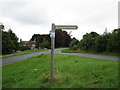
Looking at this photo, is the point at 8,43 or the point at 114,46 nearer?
the point at 114,46

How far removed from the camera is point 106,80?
14.8ft

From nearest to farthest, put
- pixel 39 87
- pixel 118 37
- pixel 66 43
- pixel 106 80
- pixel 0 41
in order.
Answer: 1. pixel 39 87
2. pixel 106 80
3. pixel 118 37
4. pixel 0 41
5. pixel 66 43

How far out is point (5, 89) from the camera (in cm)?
440

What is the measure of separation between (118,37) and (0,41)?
31.9m

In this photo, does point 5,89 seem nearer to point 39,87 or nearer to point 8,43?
point 39,87

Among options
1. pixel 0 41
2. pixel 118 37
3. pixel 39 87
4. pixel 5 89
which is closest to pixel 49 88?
pixel 39 87

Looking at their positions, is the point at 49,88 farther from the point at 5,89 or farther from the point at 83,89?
Result: the point at 5,89

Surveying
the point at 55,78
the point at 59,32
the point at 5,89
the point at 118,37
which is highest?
the point at 59,32

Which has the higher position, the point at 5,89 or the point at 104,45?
the point at 104,45

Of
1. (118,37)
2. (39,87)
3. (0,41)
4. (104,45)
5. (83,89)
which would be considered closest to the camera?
(83,89)

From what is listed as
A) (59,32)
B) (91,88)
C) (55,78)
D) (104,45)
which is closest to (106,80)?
(91,88)

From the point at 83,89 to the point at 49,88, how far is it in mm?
1088

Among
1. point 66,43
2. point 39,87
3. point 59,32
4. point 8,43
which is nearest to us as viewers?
point 39,87

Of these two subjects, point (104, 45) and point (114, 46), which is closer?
point (114, 46)
